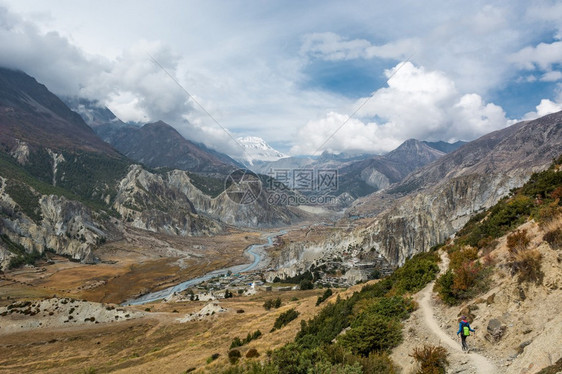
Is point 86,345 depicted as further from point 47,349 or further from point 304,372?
point 304,372

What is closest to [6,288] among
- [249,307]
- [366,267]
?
[249,307]

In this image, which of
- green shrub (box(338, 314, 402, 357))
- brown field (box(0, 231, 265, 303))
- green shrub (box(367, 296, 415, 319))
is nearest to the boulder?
green shrub (box(338, 314, 402, 357))

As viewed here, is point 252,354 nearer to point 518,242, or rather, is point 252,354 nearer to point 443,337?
point 443,337

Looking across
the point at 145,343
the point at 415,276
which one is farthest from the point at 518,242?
the point at 145,343

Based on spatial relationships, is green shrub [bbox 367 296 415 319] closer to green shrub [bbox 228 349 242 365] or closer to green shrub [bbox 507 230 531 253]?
green shrub [bbox 507 230 531 253]

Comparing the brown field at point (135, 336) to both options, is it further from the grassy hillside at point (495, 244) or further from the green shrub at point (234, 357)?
the grassy hillside at point (495, 244)

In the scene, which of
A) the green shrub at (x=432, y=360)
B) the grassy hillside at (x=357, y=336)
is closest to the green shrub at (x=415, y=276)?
the grassy hillside at (x=357, y=336)

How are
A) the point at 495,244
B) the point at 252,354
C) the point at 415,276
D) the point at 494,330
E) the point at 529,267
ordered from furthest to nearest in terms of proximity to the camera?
the point at 415,276
the point at 252,354
the point at 495,244
the point at 529,267
the point at 494,330

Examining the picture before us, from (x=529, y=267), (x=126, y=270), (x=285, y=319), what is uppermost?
(x=529, y=267)
